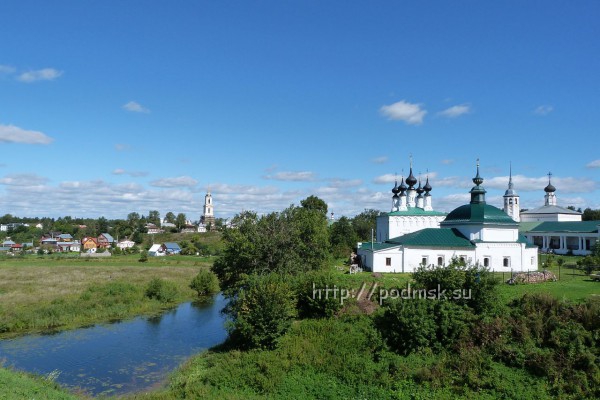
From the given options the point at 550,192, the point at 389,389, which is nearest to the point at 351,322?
the point at 389,389

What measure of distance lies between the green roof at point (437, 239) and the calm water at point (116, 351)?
15614 millimetres

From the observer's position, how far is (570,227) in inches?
2117

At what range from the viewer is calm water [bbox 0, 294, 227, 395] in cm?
1914

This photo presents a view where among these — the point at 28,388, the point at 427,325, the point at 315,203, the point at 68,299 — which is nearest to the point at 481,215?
the point at 427,325

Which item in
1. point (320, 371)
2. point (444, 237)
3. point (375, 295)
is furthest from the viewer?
point (444, 237)

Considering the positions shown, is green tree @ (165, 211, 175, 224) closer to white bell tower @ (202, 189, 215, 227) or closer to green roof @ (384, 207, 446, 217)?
white bell tower @ (202, 189, 215, 227)

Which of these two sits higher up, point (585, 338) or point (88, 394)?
point (585, 338)

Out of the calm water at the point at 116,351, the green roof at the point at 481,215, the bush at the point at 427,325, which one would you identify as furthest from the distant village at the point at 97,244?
the bush at the point at 427,325

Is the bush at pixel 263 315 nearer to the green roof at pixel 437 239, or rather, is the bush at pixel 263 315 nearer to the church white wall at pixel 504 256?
the green roof at pixel 437 239

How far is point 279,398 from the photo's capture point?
16688mm

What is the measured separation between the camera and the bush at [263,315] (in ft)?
66.0

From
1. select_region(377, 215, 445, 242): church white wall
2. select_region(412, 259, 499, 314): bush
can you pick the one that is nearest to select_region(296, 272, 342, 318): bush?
select_region(412, 259, 499, 314): bush

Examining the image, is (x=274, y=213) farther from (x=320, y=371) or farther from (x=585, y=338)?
(x=585, y=338)

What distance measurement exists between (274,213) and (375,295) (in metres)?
8.27
